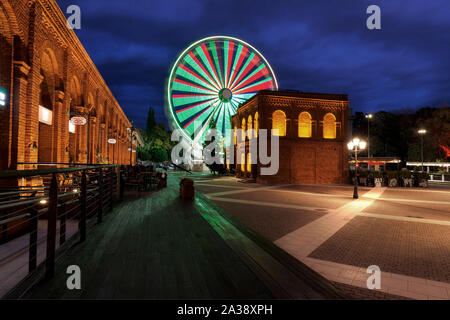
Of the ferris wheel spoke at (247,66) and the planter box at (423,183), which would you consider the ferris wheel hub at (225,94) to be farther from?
the planter box at (423,183)

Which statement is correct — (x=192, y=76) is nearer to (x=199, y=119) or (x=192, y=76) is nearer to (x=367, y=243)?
(x=199, y=119)

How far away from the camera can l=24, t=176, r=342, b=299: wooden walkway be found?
2891 mm

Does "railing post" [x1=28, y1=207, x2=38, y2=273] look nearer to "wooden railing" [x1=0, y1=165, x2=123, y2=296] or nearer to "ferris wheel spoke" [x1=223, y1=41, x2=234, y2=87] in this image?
"wooden railing" [x1=0, y1=165, x2=123, y2=296]

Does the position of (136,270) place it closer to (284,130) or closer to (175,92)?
(284,130)

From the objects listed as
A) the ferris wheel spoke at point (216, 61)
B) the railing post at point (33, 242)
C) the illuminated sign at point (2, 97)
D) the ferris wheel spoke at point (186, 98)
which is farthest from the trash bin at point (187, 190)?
the ferris wheel spoke at point (216, 61)

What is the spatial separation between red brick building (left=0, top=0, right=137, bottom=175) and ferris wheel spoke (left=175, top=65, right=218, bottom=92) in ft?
35.5

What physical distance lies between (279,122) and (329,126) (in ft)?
16.6

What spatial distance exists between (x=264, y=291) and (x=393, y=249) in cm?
354

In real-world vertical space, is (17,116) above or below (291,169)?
above

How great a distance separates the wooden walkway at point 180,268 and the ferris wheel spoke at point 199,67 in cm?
2347
